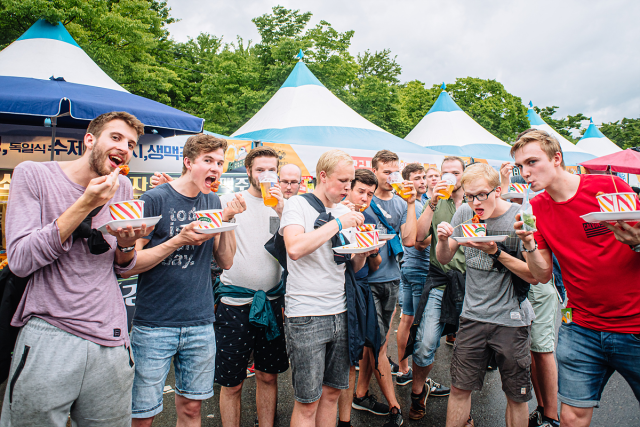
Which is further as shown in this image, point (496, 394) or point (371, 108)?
point (371, 108)

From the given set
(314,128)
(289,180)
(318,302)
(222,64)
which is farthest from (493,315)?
(222,64)

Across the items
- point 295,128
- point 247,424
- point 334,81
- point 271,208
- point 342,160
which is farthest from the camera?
point 334,81

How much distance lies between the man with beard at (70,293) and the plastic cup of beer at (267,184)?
1.03m

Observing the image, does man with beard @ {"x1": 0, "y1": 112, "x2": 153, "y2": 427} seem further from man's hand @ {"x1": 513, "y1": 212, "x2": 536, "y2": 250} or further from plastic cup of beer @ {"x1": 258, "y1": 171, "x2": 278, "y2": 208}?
man's hand @ {"x1": 513, "y1": 212, "x2": 536, "y2": 250}

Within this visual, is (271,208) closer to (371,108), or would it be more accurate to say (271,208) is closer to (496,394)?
(496,394)

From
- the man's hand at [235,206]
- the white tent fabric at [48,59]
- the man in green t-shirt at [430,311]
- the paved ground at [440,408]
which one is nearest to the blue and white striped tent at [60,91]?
the white tent fabric at [48,59]

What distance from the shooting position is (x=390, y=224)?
3.55m

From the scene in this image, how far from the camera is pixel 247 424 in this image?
3041 mm

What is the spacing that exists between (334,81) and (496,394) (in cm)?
2065

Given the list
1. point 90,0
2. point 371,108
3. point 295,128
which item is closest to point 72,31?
point 90,0

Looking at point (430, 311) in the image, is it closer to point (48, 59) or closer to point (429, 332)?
point (429, 332)

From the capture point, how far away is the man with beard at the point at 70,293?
152 centimetres

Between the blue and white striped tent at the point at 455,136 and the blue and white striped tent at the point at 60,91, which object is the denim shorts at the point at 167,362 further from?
the blue and white striped tent at the point at 455,136

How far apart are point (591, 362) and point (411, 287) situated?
195 cm
